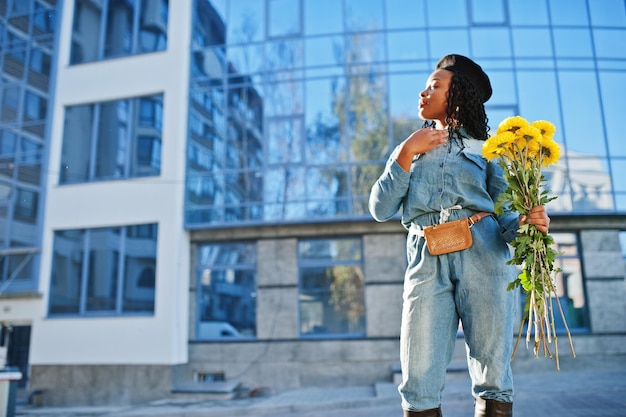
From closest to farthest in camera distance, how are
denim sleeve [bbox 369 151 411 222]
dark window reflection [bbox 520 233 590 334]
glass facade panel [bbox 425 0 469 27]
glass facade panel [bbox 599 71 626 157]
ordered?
1. denim sleeve [bbox 369 151 411 222]
2. dark window reflection [bbox 520 233 590 334]
3. glass facade panel [bbox 599 71 626 157]
4. glass facade panel [bbox 425 0 469 27]

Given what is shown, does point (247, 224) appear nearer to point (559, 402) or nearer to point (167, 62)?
point (167, 62)

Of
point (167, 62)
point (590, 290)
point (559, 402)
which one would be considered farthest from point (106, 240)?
point (590, 290)

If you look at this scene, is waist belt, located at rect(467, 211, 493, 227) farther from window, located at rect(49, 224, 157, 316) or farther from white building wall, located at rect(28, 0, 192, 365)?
window, located at rect(49, 224, 157, 316)

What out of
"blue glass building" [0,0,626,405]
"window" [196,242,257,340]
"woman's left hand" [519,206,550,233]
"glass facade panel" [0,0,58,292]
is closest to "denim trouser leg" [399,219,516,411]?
"woman's left hand" [519,206,550,233]

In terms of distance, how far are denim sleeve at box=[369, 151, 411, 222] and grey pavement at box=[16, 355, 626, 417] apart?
5.64 m

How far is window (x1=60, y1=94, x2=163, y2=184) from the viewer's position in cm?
1244

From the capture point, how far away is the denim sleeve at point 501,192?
2.00 m

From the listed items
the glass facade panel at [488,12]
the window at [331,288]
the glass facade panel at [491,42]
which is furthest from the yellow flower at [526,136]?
the glass facade panel at [488,12]

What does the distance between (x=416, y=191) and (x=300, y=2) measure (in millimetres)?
11560

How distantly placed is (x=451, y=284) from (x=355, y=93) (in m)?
10.4

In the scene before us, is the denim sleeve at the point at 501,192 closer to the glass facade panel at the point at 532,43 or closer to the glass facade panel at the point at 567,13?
the glass facade panel at the point at 532,43

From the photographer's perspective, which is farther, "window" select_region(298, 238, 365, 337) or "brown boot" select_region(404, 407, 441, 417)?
"window" select_region(298, 238, 365, 337)

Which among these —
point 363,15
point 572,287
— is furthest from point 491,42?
point 572,287

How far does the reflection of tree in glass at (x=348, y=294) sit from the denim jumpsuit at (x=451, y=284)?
9348mm
